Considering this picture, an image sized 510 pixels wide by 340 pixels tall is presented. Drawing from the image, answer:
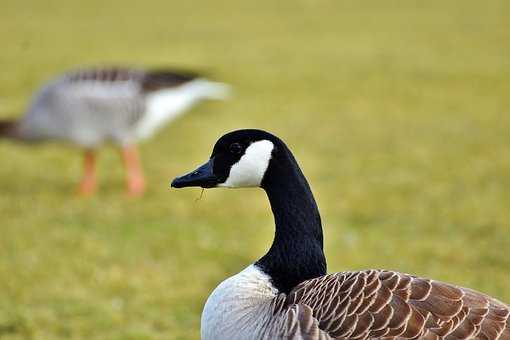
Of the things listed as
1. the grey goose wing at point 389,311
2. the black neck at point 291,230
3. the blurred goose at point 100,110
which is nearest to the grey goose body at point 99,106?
the blurred goose at point 100,110

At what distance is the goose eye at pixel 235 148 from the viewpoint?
12.2ft

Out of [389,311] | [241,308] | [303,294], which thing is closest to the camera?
[389,311]

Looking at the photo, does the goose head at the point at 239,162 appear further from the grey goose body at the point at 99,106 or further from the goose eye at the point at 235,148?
the grey goose body at the point at 99,106

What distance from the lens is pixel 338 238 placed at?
26.2 ft

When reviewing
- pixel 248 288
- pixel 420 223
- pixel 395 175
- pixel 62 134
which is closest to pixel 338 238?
pixel 420 223

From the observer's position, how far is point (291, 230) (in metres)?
3.68

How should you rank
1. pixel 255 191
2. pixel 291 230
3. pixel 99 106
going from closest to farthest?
pixel 291 230, pixel 99 106, pixel 255 191

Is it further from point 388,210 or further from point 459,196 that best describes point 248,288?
point 459,196

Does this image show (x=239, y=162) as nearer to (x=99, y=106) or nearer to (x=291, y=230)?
(x=291, y=230)

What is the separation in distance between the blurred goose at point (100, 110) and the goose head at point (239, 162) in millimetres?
6024

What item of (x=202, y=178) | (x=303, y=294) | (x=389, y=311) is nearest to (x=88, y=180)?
(x=202, y=178)

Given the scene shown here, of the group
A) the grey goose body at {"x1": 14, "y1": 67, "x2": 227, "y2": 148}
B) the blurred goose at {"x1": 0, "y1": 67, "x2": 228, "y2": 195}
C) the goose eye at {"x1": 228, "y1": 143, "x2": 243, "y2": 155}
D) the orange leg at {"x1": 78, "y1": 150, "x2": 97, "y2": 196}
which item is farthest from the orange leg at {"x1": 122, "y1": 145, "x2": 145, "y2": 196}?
the goose eye at {"x1": 228, "y1": 143, "x2": 243, "y2": 155}

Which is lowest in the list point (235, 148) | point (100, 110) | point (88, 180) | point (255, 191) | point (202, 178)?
point (255, 191)

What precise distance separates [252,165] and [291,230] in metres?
0.35
